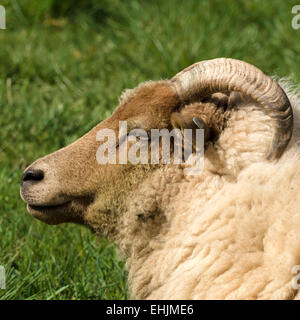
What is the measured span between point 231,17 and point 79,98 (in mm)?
2050

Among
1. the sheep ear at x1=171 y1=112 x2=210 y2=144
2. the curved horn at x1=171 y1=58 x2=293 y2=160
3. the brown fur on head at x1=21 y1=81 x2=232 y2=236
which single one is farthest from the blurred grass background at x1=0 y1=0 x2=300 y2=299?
the curved horn at x1=171 y1=58 x2=293 y2=160

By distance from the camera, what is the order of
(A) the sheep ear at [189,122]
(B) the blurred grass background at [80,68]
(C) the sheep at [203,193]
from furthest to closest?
(B) the blurred grass background at [80,68], (A) the sheep ear at [189,122], (C) the sheep at [203,193]

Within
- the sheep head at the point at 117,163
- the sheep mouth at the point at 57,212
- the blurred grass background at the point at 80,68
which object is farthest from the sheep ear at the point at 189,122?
the blurred grass background at the point at 80,68

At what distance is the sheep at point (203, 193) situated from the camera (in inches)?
114

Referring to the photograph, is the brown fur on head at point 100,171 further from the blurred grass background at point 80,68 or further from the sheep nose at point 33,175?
the blurred grass background at point 80,68

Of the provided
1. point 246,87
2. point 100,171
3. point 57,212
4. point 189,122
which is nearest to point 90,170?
point 100,171

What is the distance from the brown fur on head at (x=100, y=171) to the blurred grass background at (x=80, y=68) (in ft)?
2.05

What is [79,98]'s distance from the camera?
583cm

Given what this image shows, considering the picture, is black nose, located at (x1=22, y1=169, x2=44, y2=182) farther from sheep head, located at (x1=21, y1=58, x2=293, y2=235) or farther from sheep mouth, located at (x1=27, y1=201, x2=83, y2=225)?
sheep mouth, located at (x1=27, y1=201, x2=83, y2=225)

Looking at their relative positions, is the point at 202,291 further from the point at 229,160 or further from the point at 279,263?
the point at 229,160

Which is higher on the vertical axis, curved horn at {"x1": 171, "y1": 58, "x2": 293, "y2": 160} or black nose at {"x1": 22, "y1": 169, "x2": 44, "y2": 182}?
curved horn at {"x1": 171, "y1": 58, "x2": 293, "y2": 160}

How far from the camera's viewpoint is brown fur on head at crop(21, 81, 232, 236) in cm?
317

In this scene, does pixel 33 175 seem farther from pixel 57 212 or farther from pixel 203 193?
pixel 203 193

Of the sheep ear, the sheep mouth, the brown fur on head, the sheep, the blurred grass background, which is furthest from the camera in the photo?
the blurred grass background
